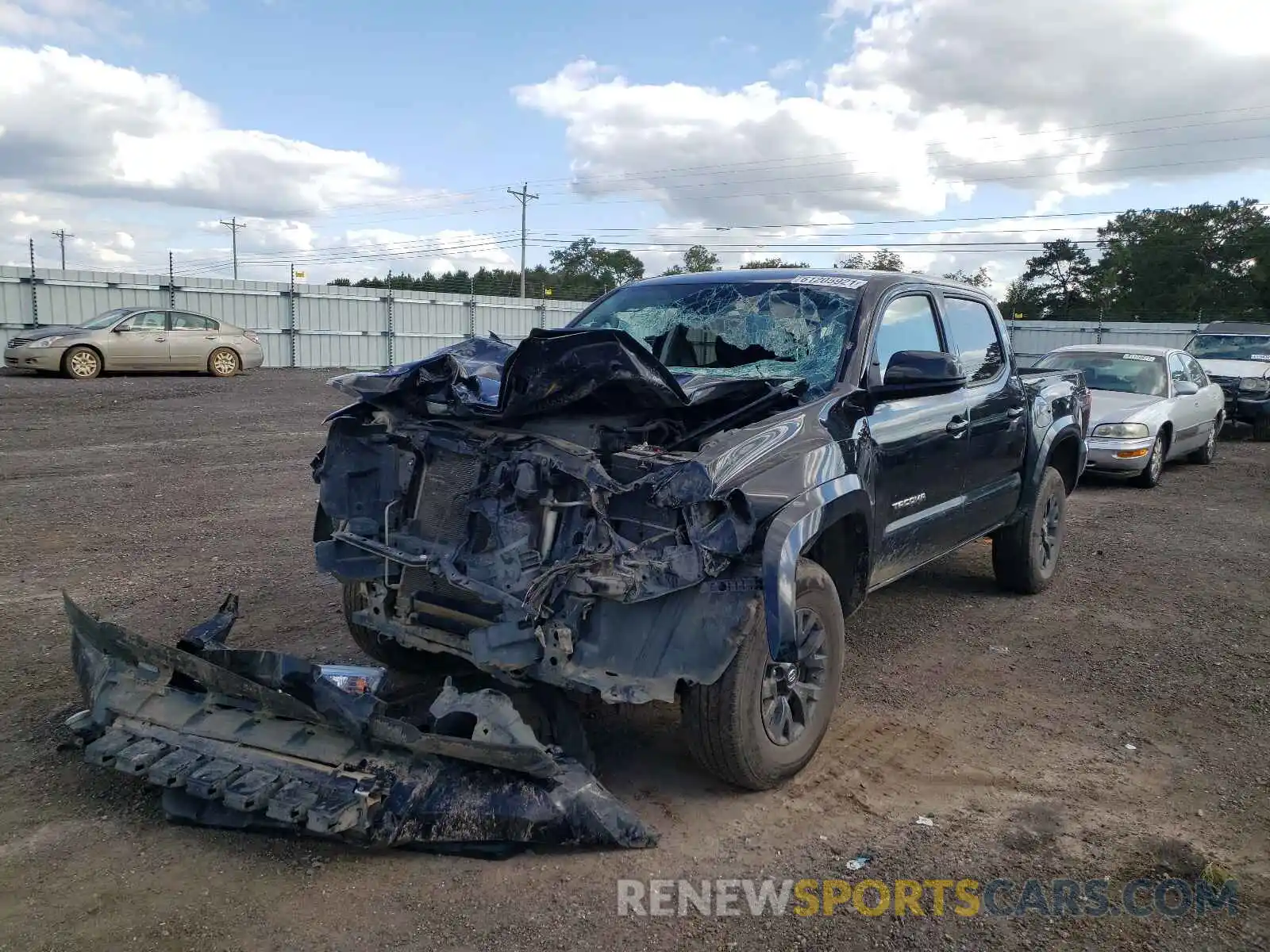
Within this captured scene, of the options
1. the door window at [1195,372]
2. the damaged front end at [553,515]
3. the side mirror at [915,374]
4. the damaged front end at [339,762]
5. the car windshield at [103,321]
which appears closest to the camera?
the damaged front end at [339,762]

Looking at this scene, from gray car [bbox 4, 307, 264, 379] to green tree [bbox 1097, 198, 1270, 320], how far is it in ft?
132

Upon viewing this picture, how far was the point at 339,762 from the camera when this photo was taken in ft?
10.2

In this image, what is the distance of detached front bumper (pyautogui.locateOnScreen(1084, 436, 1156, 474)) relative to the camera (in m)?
10.4

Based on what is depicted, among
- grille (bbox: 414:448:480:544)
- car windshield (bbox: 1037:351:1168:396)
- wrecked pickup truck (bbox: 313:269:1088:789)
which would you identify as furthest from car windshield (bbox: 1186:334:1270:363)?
grille (bbox: 414:448:480:544)

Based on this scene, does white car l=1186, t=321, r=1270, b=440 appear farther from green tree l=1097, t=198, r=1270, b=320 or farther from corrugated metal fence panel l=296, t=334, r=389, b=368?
green tree l=1097, t=198, r=1270, b=320

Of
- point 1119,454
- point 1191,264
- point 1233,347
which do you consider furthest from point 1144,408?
point 1191,264

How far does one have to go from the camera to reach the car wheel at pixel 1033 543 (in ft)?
20.1

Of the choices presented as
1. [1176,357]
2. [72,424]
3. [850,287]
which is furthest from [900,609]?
[72,424]

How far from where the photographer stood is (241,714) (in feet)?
11.0

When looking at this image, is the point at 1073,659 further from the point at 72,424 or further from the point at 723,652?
the point at 72,424

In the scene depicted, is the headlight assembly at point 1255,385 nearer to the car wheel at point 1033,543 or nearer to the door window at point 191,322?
the car wheel at point 1033,543

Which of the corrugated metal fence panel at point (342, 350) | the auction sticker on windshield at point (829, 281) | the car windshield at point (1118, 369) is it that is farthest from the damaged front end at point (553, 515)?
the corrugated metal fence panel at point (342, 350)

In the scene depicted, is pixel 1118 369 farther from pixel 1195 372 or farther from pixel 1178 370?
pixel 1195 372

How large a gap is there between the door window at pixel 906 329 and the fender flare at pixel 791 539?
0.82 metres
